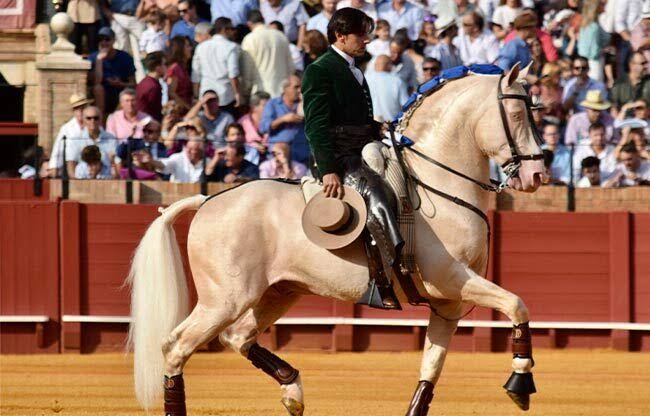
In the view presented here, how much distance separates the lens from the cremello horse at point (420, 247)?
7.91 meters

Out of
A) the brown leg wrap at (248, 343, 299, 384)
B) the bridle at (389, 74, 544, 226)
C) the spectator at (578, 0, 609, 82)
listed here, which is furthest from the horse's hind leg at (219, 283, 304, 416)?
the spectator at (578, 0, 609, 82)

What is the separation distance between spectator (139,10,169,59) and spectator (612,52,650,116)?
430 cm

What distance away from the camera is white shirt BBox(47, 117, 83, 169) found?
1409 cm

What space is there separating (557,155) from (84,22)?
4.96 meters

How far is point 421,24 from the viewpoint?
1536 cm

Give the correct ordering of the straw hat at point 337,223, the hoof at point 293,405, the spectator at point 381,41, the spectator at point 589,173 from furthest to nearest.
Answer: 1. the spectator at point 381,41
2. the spectator at point 589,173
3. the hoof at point 293,405
4. the straw hat at point 337,223

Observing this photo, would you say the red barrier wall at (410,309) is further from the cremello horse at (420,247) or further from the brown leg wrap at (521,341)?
the brown leg wrap at (521,341)

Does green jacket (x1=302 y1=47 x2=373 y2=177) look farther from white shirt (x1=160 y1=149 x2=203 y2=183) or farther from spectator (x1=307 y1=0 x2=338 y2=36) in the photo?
spectator (x1=307 y1=0 x2=338 y2=36)

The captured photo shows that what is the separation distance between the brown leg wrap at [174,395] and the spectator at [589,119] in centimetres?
689

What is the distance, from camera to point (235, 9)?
603 inches

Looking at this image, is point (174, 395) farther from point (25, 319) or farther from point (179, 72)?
point (179, 72)

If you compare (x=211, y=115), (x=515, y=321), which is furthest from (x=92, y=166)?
(x=515, y=321)

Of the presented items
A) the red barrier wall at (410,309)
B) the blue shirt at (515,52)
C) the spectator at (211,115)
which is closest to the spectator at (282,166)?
the spectator at (211,115)

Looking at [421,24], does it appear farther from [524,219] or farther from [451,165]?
[451,165]
